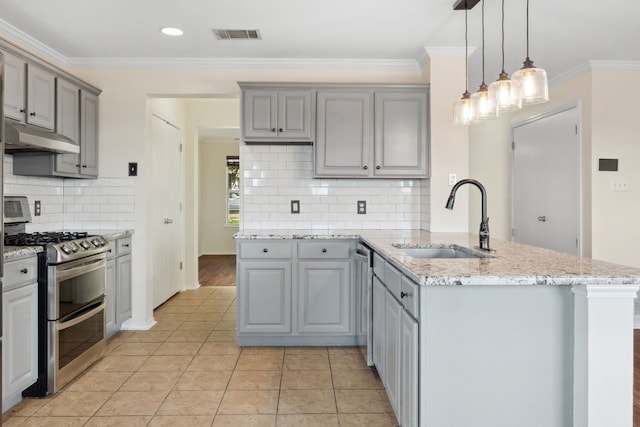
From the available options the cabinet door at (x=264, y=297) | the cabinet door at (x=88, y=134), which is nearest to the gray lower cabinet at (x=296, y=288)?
the cabinet door at (x=264, y=297)

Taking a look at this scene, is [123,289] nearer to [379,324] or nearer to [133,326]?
[133,326]

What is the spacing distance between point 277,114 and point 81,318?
6.71ft

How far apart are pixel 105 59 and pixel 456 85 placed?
9.90ft

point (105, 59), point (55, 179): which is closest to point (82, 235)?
point (55, 179)

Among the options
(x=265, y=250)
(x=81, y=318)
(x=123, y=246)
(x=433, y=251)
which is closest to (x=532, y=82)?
(x=433, y=251)

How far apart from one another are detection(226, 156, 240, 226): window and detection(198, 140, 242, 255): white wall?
0.07 meters

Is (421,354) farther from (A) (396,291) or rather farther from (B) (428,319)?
(A) (396,291)

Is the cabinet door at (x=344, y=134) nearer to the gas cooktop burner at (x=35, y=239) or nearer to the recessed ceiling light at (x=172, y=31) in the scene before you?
the recessed ceiling light at (x=172, y=31)

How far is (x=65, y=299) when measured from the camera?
261 centimetres

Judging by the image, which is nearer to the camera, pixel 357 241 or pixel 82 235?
pixel 82 235

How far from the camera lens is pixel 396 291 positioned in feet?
6.59

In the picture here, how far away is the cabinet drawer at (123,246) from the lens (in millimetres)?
3531

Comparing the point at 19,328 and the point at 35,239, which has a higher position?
the point at 35,239

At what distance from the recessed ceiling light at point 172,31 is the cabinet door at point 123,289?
1800mm
